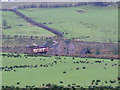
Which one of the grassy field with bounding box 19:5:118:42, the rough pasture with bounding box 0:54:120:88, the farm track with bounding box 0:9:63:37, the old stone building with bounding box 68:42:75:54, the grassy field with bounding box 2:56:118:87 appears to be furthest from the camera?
the grassy field with bounding box 19:5:118:42

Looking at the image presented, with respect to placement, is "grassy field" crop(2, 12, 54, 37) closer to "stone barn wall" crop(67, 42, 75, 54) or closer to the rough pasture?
"stone barn wall" crop(67, 42, 75, 54)

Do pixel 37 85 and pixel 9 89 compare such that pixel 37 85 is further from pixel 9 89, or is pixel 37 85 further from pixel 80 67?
pixel 80 67

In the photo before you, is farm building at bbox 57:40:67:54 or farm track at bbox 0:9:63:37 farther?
farm track at bbox 0:9:63:37

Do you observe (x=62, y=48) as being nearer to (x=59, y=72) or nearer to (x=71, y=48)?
(x=71, y=48)

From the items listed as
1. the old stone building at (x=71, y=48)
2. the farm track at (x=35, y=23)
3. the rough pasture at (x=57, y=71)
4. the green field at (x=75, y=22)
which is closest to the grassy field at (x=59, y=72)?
the rough pasture at (x=57, y=71)

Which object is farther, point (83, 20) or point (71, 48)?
point (83, 20)

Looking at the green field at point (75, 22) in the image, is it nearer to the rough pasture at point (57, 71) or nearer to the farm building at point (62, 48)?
the farm building at point (62, 48)

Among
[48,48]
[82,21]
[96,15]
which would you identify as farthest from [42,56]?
[96,15]

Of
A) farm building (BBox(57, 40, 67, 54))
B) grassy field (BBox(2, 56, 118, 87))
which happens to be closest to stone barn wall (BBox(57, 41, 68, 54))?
farm building (BBox(57, 40, 67, 54))

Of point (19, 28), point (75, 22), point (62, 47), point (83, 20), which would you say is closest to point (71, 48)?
point (62, 47)
